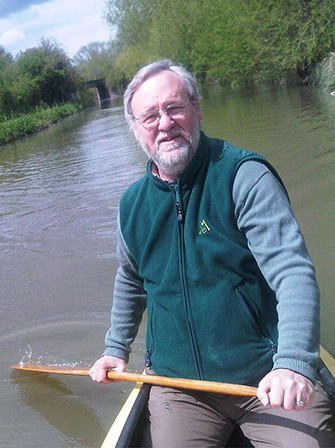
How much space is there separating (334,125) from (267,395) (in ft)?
30.7

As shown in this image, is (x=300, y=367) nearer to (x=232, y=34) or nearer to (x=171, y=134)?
(x=171, y=134)

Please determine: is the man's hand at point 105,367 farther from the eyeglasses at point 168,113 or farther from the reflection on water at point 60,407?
the eyeglasses at point 168,113

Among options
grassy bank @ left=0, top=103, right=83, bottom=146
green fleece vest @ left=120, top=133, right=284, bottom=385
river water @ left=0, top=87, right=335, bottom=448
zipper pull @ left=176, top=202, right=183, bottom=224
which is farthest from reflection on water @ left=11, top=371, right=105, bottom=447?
grassy bank @ left=0, top=103, right=83, bottom=146

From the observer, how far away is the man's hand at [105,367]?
2139 mm

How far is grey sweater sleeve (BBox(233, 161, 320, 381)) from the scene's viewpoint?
1582 mm

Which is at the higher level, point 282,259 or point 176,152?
point 176,152

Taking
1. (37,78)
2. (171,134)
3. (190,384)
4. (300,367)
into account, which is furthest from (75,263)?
(37,78)

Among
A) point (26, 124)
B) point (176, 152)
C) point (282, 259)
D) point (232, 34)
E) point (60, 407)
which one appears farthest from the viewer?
point (26, 124)

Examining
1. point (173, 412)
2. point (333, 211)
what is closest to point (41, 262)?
point (333, 211)

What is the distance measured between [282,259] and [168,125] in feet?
2.28

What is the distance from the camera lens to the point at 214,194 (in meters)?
1.85

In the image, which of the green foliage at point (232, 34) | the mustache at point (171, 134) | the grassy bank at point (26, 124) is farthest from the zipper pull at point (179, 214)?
the grassy bank at point (26, 124)

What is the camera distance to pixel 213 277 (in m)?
1.81

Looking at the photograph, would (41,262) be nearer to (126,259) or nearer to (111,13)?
(126,259)
